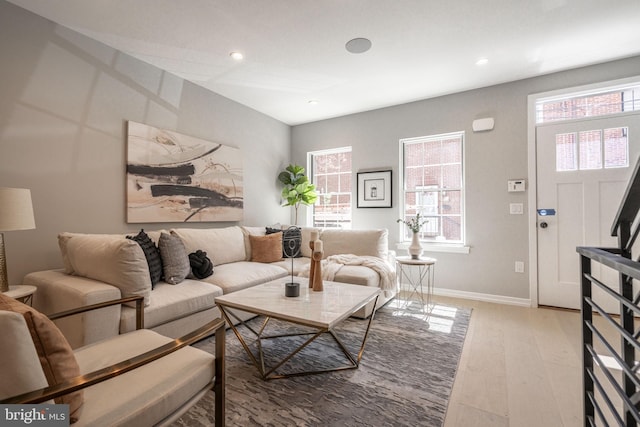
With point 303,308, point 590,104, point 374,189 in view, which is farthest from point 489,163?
point 303,308

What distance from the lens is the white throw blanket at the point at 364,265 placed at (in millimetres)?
3111

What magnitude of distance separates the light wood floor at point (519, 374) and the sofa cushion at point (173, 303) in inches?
74.3

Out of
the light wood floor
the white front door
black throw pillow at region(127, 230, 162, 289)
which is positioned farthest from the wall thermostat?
black throw pillow at region(127, 230, 162, 289)

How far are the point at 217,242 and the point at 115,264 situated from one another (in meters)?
1.35

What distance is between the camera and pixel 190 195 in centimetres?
346

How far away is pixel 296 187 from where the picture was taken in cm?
464

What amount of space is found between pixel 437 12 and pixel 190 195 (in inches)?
120

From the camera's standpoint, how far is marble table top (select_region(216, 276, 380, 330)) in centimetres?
172

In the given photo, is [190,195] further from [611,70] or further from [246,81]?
[611,70]

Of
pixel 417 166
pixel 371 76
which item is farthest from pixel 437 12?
pixel 417 166

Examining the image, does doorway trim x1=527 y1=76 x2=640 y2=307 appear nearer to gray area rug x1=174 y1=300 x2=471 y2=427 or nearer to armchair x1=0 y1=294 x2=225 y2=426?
gray area rug x1=174 y1=300 x2=471 y2=427

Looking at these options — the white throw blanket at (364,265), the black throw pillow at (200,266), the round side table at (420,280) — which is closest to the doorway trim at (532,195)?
the round side table at (420,280)

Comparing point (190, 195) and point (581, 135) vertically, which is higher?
point (581, 135)

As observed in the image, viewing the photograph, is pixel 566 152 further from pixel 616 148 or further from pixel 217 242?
pixel 217 242
